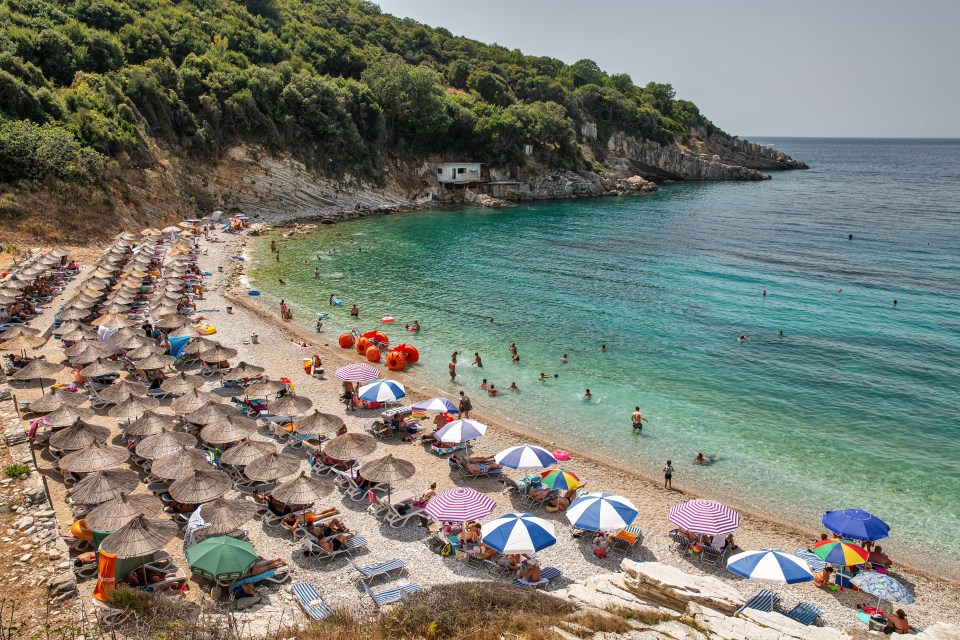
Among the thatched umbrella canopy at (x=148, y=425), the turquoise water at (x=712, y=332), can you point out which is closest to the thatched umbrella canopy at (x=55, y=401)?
the thatched umbrella canopy at (x=148, y=425)

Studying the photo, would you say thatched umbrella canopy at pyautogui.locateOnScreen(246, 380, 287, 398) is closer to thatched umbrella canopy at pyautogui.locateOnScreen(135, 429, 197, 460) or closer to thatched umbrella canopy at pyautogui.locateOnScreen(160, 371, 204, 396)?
thatched umbrella canopy at pyautogui.locateOnScreen(160, 371, 204, 396)

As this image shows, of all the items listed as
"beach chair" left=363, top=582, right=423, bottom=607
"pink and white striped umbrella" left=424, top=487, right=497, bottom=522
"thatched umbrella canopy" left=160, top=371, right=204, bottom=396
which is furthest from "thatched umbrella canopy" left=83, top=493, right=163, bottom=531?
"thatched umbrella canopy" left=160, top=371, right=204, bottom=396

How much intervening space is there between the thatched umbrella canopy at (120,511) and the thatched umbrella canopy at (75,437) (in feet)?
12.6

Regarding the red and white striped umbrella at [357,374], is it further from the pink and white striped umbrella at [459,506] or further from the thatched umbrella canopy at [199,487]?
the pink and white striped umbrella at [459,506]

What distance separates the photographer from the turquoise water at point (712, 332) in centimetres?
2067

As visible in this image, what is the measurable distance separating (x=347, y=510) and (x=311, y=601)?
4.53 metres

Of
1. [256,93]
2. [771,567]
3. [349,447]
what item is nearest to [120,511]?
[349,447]

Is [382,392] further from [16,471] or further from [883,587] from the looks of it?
[883,587]

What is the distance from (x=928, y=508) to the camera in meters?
18.2

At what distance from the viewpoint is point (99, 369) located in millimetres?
22000

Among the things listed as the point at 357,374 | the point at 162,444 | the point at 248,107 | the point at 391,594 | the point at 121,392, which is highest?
the point at 248,107

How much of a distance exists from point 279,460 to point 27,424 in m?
9.50

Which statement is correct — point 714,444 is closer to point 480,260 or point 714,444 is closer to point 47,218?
point 480,260

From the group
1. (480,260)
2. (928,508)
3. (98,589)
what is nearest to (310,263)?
(480,260)
